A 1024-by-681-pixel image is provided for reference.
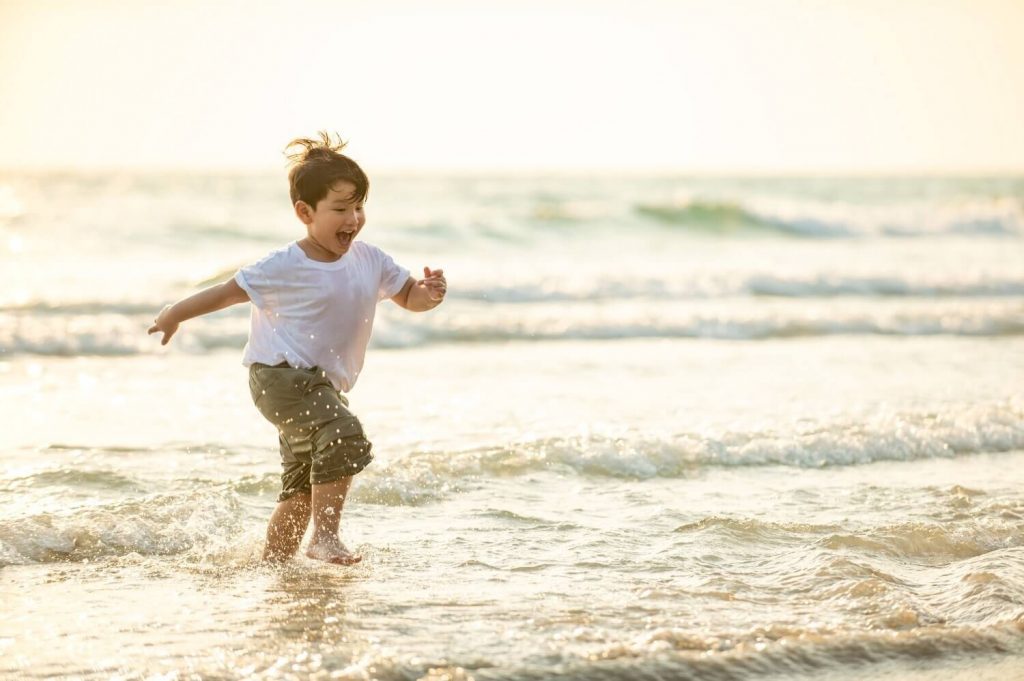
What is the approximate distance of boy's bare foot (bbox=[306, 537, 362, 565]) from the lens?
4.35 meters

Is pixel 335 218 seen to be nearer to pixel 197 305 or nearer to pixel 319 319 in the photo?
pixel 319 319

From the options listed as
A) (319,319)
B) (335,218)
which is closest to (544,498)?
(319,319)

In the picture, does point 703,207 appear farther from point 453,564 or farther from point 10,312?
point 453,564

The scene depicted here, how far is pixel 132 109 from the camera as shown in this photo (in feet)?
174

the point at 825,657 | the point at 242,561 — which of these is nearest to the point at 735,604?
the point at 825,657

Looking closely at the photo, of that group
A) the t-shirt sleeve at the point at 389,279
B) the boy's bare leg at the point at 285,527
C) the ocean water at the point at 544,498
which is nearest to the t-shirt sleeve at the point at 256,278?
the t-shirt sleeve at the point at 389,279

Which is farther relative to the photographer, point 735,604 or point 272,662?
point 735,604

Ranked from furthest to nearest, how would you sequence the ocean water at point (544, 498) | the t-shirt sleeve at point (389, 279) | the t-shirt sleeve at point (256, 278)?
the t-shirt sleeve at point (389, 279) < the t-shirt sleeve at point (256, 278) < the ocean water at point (544, 498)

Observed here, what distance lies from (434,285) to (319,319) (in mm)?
441

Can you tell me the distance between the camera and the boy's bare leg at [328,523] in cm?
434

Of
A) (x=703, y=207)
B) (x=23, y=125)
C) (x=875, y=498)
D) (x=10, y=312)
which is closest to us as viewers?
(x=875, y=498)

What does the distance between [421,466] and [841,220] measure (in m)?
26.6

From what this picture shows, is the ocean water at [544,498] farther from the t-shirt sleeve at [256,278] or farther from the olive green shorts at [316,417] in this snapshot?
the t-shirt sleeve at [256,278]

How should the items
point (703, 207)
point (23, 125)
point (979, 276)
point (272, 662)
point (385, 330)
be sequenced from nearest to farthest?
point (272, 662) → point (385, 330) → point (979, 276) → point (703, 207) → point (23, 125)
